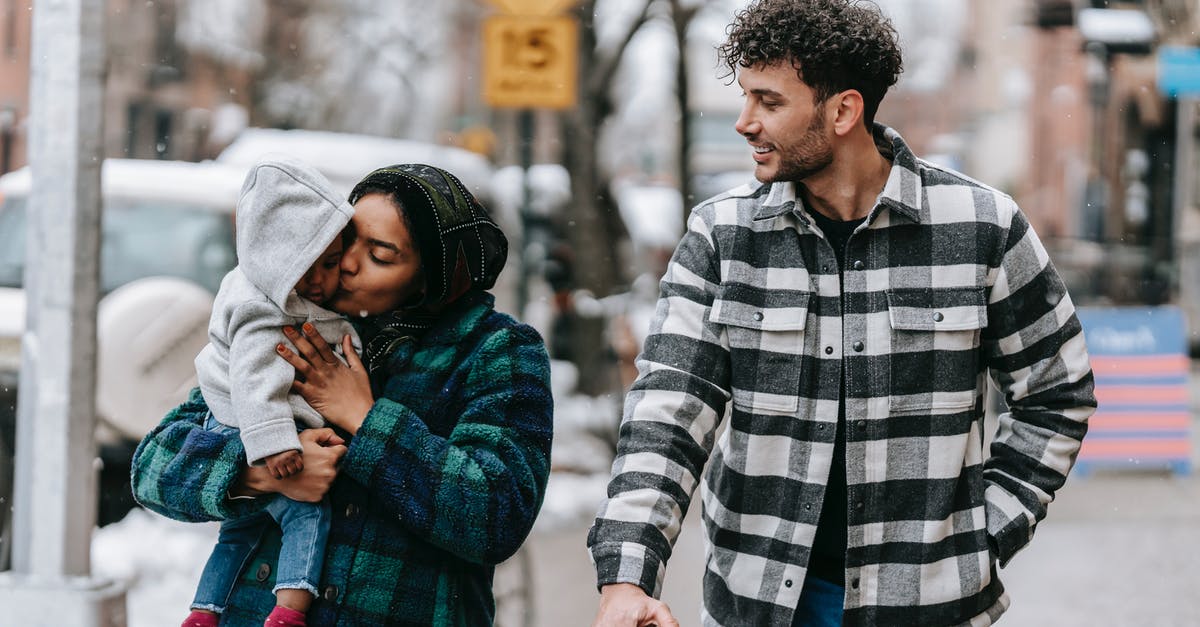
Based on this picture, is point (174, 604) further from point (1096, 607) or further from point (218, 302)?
point (218, 302)

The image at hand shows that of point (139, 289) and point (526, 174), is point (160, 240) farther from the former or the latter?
point (526, 174)

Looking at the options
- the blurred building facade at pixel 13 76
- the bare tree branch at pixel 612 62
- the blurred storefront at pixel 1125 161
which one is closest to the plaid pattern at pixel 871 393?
the blurred building facade at pixel 13 76

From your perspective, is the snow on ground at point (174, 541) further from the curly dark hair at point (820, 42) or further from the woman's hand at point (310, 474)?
the curly dark hair at point (820, 42)

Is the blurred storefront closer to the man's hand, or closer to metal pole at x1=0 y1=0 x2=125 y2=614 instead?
metal pole at x1=0 y1=0 x2=125 y2=614

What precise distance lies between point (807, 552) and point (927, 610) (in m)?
0.24

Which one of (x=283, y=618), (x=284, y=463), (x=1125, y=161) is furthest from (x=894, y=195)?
(x=1125, y=161)

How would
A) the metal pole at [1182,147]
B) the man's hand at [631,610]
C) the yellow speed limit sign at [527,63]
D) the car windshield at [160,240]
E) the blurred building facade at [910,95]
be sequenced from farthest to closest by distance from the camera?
the metal pole at [1182,147]
the blurred building facade at [910,95]
the car windshield at [160,240]
the yellow speed limit sign at [527,63]
the man's hand at [631,610]

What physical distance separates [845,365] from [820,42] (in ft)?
1.84

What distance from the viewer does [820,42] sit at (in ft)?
8.48

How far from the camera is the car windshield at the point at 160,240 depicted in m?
8.70

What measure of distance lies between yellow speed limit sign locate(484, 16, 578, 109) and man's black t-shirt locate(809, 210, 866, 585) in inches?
195

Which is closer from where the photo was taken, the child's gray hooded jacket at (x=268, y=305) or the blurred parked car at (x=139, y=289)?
the child's gray hooded jacket at (x=268, y=305)

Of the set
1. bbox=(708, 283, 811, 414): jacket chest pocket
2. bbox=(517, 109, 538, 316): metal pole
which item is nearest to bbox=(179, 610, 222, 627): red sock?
bbox=(708, 283, 811, 414): jacket chest pocket

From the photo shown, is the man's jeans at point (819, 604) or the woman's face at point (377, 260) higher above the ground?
the woman's face at point (377, 260)
